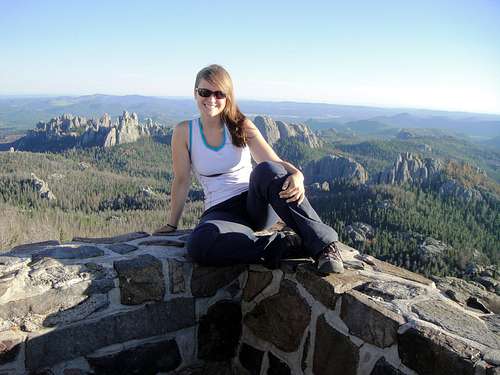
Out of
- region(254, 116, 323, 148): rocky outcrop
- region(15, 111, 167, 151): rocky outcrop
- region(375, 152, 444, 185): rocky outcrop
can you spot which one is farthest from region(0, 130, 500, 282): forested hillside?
region(254, 116, 323, 148): rocky outcrop

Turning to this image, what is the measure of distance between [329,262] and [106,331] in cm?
123

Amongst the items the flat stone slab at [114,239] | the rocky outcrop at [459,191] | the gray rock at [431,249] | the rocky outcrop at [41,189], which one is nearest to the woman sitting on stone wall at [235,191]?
the flat stone slab at [114,239]

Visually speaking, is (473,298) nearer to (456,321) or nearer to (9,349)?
(456,321)

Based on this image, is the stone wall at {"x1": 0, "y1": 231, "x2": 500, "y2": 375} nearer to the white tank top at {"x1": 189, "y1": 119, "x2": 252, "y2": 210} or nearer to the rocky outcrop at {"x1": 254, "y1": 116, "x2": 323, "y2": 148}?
the white tank top at {"x1": 189, "y1": 119, "x2": 252, "y2": 210}

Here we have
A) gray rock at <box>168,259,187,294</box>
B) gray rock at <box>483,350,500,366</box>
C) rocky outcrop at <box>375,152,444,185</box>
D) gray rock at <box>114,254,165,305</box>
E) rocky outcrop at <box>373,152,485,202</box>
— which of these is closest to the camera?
gray rock at <box>483,350,500,366</box>

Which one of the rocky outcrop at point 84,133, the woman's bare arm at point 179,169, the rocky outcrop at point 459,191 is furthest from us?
the rocky outcrop at point 84,133

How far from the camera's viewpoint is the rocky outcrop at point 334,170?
7756 cm

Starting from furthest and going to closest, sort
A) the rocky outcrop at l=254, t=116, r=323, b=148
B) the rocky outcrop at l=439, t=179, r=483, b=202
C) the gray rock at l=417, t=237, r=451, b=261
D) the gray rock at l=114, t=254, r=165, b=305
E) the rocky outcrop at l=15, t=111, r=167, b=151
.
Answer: the rocky outcrop at l=254, t=116, r=323, b=148
the rocky outcrop at l=15, t=111, r=167, b=151
the rocky outcrop at l=439, t=179, r=483, b=202
the gray rock at l=417, t=237, r=451, b=261
the gray rock at l=114, t=254, r=165, b=305

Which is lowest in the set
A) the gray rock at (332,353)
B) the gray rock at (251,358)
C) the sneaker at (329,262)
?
the gray rock at (251,358)

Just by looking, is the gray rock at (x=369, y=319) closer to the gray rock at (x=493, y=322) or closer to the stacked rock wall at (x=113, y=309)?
the gray rock at (x=493, y=322)

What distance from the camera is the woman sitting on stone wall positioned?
2.41 m

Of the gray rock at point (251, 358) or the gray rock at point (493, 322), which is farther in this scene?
the gray rock at point (251, 358)

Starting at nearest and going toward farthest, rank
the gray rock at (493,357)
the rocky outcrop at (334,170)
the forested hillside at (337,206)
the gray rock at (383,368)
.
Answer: the gray rock at (493,357)
the gray rock at (383,368)
the forested hillside at (337,206)
the rocky outcrop at (334,170)

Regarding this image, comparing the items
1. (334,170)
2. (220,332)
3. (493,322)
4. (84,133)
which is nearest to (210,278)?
(220,332)
